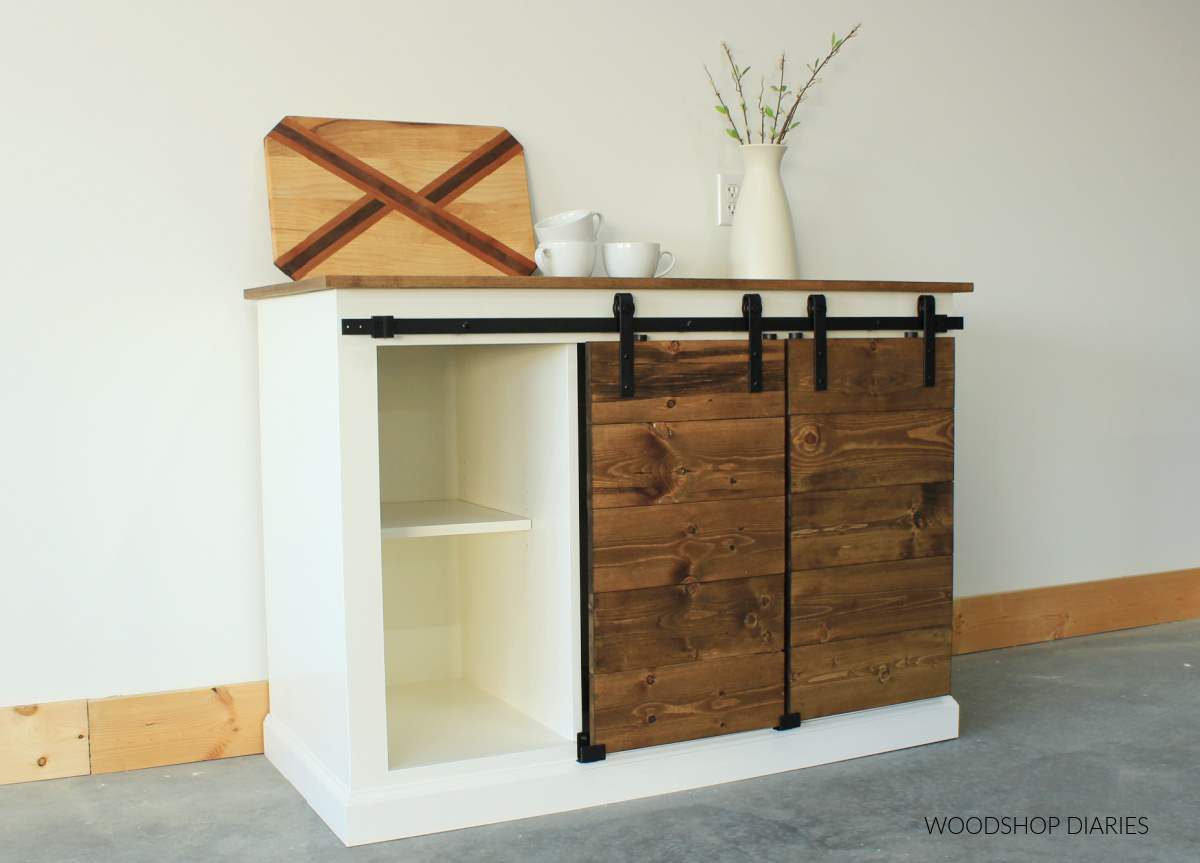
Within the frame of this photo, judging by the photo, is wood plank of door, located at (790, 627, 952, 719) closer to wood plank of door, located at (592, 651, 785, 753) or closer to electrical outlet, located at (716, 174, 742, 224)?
wood plank of door, located at (592, 651, 785, 753)

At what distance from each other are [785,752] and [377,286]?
3.53 ft

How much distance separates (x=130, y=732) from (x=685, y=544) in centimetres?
107

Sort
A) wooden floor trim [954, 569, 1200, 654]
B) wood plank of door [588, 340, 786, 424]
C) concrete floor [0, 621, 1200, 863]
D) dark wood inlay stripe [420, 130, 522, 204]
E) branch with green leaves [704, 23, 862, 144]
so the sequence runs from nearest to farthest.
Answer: concrete floor [0, 621, 1200, 863] < wood plank of door [588, 340, 786, 424] < dark wood inlay stripe [420, 130, 522, 204] < branch with green leaves [704, 23, 862, 144] < wooden floor trim [954, 569, 1200, 654]

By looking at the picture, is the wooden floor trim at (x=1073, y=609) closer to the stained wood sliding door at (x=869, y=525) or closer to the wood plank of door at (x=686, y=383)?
the stained wood sliding door at (x=869, y=525)

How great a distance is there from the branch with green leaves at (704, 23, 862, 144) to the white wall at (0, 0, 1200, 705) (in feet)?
0.11

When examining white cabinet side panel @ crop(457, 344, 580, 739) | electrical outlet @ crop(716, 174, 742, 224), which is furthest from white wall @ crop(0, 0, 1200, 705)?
white cabinet side panel @ crop(457, 344, 580, 739)

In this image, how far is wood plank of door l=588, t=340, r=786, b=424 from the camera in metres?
1.71

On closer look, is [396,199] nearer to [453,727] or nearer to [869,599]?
[453,727]

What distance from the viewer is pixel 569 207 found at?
86.9 inches

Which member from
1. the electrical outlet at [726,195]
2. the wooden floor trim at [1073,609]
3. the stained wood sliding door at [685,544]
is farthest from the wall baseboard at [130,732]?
the wooden floor trim at [1073,609]

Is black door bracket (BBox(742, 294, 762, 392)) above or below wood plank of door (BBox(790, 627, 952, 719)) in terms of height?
above

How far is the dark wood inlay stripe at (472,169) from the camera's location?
2.06 meters

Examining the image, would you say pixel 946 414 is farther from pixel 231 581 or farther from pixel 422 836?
pixel 231 581

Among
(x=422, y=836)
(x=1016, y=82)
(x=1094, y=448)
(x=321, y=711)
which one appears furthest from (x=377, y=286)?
(x=1094, y=448)
